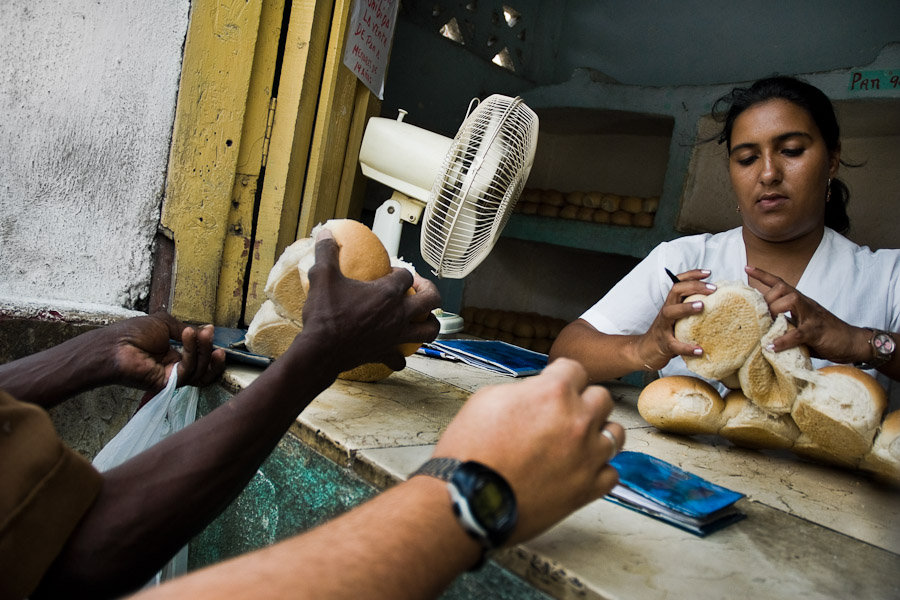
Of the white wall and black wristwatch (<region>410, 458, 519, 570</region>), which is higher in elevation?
the white wall

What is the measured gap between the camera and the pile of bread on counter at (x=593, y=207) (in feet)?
13.8

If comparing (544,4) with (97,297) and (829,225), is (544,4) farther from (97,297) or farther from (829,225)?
(97,297)

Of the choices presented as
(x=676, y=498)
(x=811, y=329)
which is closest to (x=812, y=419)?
(x=811, y=329)

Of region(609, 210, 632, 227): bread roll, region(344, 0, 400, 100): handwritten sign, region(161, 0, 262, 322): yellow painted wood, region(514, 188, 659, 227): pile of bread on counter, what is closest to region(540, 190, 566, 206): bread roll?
region(514, 188, 659, 227): pile of bread on counter

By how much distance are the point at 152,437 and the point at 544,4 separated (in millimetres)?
5047

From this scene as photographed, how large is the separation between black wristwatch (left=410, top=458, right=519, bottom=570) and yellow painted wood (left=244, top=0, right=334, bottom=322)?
1.85m

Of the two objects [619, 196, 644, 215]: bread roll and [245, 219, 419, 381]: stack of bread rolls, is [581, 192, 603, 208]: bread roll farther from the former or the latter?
[245, 219, 419, 381]: stack of bread rolls

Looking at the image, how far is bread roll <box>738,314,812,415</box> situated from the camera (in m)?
1.33

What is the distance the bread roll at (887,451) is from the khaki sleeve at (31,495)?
4.80 feet

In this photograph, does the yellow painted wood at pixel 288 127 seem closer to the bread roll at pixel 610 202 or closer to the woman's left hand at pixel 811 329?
the woman's left hand at pixel 811 329

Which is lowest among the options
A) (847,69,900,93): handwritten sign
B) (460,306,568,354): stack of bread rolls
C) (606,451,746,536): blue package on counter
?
(460,306,568,354): stack of bread rolls

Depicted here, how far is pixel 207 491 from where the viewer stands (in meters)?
0.89

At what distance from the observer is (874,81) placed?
3.15 metres

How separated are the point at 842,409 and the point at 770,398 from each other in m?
0.14
